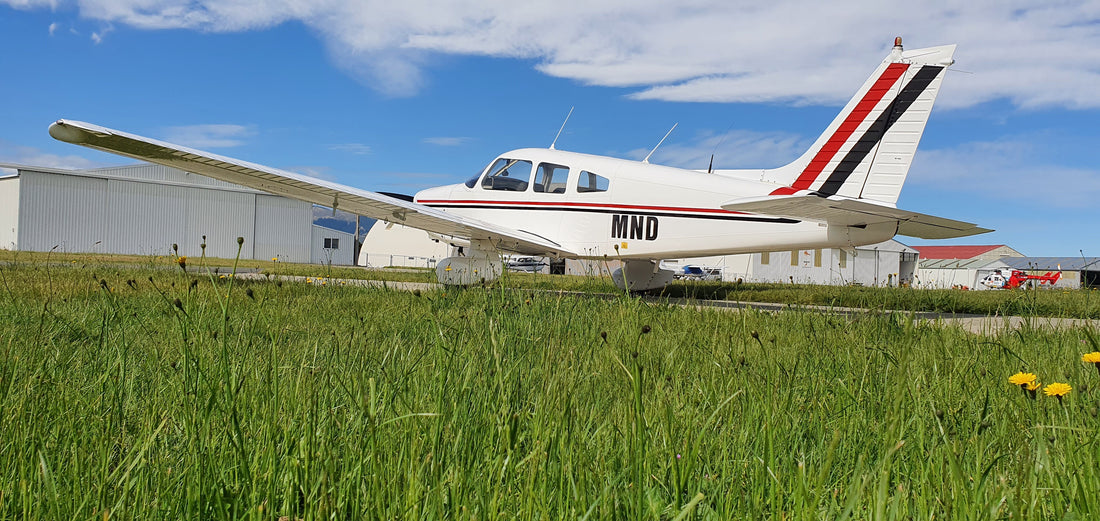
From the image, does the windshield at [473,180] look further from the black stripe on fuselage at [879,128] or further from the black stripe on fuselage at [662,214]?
the black stripe on fuselage at [879,128]

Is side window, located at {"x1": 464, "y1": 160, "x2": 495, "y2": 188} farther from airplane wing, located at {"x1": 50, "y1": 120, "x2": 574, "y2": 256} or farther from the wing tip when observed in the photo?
the wing tip

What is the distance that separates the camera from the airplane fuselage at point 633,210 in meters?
8.65

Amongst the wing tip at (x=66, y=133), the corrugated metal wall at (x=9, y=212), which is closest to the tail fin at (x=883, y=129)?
the wing tip at (x=66, y=133)

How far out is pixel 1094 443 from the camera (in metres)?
Result: 1.40

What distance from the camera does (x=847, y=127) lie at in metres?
8.31

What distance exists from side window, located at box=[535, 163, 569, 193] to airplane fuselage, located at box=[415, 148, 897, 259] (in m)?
0.02

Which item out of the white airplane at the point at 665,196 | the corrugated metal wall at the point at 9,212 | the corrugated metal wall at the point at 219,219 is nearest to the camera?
the white airplane at the point at 665,196

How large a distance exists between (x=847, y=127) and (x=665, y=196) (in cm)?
252

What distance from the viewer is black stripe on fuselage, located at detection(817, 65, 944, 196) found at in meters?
7.89

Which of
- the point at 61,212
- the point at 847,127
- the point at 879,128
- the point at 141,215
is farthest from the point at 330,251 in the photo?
the point at 879,128

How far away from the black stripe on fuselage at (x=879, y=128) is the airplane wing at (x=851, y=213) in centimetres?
83

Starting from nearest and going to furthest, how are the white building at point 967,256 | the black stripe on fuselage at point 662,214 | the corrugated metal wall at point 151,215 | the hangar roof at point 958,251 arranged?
the black stripe on fuselage at point 662,214 < the corrugated metal wall at point 151,215 < the white building at point 967,256 < the hangar roof at point 958,251

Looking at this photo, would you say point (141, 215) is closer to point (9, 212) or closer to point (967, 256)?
point (9, 212)

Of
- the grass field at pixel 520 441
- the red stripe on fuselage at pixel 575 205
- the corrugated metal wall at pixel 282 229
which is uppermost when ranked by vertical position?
the corrugated metal wall at pixel 282 229
